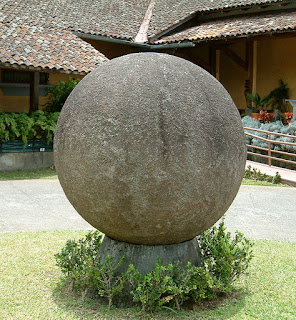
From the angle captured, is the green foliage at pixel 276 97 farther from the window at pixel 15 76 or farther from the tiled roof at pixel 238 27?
the window at pixel 15 76

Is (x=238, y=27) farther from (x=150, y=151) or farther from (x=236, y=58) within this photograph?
(x=150, y=151)

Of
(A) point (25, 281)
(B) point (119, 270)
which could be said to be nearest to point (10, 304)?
(A) point (25, 281)

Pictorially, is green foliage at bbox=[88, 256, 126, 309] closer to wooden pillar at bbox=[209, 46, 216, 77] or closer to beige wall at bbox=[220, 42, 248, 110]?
beige wall at bbox=[220, 42, 248, 110]

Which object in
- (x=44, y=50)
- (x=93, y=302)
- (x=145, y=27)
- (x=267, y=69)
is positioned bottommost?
(x=93, y=302)

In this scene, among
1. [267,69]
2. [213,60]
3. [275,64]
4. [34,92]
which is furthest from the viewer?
[213,60]

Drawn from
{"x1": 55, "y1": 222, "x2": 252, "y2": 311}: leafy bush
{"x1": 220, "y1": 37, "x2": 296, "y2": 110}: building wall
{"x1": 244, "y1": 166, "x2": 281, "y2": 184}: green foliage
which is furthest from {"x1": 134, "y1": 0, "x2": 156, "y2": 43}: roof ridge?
{"x1": 55, "y1": 222, "x2": 252, "y2": 311}: leafy bush

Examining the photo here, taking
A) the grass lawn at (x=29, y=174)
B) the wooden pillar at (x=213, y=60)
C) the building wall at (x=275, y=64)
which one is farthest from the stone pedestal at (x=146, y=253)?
the wooden pillar at (x=213, y=60)

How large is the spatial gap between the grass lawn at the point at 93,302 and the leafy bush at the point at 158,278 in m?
0.12

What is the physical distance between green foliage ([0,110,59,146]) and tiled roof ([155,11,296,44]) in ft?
20.5

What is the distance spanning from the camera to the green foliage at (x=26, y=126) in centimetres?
1221

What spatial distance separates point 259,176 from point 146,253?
7.97 m

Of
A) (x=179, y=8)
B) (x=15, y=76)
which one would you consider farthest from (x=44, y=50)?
(x=179, y=8)

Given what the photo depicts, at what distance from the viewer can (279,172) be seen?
12.0m

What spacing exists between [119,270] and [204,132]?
1.39 m
